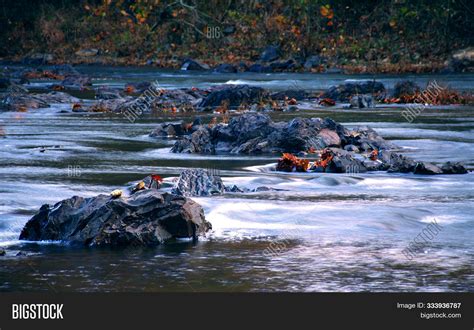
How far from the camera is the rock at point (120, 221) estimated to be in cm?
1075

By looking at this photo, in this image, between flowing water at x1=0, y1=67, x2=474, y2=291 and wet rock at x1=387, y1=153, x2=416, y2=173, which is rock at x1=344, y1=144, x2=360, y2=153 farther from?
wet rock at x1=387, y1=153, x2=416, y2=173

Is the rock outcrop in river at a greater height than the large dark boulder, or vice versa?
the rock outcrop in river

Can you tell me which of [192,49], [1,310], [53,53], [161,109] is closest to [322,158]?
[1,310]

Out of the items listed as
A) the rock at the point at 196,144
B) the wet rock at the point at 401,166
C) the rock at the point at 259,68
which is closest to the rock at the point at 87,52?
the rock at the point at 259,68

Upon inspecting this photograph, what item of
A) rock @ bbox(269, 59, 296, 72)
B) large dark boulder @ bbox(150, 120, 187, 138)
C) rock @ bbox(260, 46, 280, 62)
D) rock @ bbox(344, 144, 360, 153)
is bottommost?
large dark boulder @ bbox(150, 120, 187, 138)

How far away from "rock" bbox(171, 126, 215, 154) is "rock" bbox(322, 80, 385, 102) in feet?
Answer: 43.5

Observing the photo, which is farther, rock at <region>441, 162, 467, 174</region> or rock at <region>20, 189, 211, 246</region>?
rock at <region>441, 162, 467, 174</region>

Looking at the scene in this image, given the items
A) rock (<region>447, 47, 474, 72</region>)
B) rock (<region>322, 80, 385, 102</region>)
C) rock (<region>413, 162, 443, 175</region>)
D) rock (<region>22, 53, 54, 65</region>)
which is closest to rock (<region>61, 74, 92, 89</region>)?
rock (<region>322, 80, 385, 102</region>)

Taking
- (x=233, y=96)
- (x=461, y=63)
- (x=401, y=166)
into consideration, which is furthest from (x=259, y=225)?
(x=461, y=63)

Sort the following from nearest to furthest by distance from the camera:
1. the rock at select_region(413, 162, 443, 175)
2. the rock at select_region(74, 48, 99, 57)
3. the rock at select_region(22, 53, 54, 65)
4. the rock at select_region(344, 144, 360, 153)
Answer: the rock at select_region(413, 162, 443, 175), the rock at select_region(344, 144, 360, 153), the rock at select_region(22, 53, 54, 65), the rock at select_region(74, 48, 99, 57)

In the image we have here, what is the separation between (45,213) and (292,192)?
13.2ft

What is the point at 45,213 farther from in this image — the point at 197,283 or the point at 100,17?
the point at 100,17

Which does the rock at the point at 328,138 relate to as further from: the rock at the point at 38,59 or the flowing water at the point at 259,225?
the rock at the point at 38,59

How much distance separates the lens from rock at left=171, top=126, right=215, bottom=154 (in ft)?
63.1
